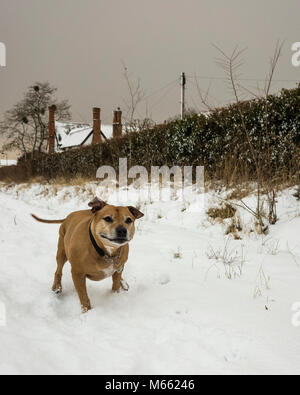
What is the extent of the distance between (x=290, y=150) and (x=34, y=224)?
220 inches

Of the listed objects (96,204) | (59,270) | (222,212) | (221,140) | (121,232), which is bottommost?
(59,270)

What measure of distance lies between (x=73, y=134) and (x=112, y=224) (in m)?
34.8

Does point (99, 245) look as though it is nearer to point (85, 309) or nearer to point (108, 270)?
point (108, 270)

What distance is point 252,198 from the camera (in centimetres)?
493

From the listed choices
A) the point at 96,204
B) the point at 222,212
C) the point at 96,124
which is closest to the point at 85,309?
the point at 96,204

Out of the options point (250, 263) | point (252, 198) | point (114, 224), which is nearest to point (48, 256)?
point (114, 224)

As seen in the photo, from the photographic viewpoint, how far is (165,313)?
2.11 metres

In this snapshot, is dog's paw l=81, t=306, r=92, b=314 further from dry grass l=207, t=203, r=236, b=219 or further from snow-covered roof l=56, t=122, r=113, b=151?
snow-covered roof l=56, t=122, r=113, b=151

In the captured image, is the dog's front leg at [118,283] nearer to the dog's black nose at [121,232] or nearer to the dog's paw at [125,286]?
the dog's paw at [125,286]

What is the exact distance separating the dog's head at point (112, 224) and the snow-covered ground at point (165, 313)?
2.12ft

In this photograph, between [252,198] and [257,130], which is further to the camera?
[257,130]

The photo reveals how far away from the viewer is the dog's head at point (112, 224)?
6.62ft
